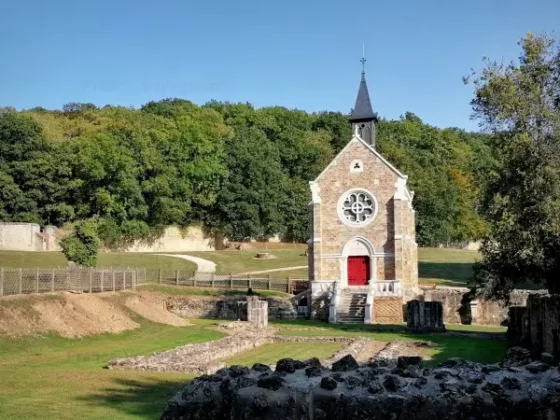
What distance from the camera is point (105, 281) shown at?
3167 cm

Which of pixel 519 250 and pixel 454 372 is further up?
pixel 519 250

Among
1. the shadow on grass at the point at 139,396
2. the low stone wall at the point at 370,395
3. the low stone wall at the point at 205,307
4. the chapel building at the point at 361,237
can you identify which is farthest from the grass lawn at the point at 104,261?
the low stone wall at the point at 370,395

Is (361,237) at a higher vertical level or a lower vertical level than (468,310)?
higher

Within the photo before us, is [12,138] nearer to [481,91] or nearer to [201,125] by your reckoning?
[201,125]

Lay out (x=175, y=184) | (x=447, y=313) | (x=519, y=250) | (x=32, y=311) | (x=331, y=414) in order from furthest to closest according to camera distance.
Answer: (x=175, y=184) → (x=447, y=313) → (x=519, y=250) → (x=32, y=311) → (x=331, y=414)

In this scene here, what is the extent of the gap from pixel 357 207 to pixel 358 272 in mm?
4069

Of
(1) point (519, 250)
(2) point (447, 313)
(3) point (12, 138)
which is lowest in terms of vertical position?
(2) point (447, 313)

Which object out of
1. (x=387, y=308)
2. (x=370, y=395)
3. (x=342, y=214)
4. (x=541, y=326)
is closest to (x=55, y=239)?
(x=342, y=214)

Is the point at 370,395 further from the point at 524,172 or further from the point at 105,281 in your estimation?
the point at 105,281

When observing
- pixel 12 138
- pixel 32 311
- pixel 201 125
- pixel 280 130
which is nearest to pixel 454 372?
pixel 32 311

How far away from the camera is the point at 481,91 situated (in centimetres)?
2709

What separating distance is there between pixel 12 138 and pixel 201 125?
75.7 ft

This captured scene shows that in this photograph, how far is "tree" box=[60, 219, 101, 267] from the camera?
121ft

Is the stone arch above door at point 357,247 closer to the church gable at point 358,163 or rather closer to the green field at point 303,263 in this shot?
the church gable at point 358,163
